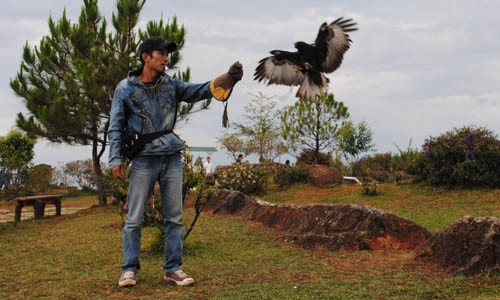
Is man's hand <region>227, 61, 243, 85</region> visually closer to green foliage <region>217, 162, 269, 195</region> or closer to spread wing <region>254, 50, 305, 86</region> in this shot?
spread wing <region>254, 50, 305, 86</region>

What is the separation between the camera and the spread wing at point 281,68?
8.76 m

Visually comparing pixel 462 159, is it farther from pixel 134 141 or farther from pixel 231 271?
pixel 134 141

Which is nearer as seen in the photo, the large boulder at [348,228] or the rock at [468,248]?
the rock at [468,248]

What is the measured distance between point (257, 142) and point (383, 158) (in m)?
9.34

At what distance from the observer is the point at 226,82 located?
167 inches

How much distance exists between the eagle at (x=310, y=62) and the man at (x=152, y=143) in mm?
4374

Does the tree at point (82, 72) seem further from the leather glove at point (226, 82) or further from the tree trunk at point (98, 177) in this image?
the leather glove at point (226, 82)

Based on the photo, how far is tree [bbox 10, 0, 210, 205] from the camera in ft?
47.2

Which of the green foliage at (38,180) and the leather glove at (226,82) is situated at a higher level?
the leather glove at (226,82)

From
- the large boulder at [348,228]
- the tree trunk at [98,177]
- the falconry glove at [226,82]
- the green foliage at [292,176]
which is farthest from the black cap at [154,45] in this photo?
the green foliage at [292,176]

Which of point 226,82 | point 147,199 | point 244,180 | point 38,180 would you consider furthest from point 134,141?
point 38,180

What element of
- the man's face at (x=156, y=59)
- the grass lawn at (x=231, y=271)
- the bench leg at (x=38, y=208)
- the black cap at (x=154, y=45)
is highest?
the black cap at (x=154, y=45)

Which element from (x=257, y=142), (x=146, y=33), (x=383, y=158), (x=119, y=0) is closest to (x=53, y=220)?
(x=146, y=33)

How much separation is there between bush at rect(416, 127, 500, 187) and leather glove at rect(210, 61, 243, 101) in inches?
368
